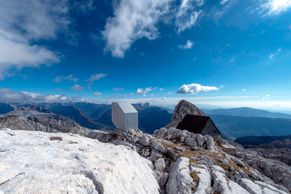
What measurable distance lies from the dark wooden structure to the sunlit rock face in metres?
47.2

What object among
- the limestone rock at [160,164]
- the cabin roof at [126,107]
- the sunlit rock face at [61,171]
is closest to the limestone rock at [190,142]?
the cabin roof at [126,107]

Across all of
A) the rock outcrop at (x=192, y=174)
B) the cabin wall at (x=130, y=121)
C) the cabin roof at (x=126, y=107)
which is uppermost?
the cabin roof at (x=126, y=107)

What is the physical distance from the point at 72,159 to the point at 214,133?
5759cm

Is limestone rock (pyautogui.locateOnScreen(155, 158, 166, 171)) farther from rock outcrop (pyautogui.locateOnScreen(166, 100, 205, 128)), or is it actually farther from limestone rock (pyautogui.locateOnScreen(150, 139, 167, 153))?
rock outcrop (pyautogui.locateOnScreen(166, 100, 205, 128))

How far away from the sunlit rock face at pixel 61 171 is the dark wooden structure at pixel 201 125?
47151 millimetres

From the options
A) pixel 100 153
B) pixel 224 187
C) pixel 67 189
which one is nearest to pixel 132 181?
pixel 100 153

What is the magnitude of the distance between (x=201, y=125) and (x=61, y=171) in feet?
185

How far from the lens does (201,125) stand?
64.6 metres

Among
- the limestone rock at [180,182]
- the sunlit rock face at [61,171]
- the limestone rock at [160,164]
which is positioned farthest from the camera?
the limestone rock at [160,164]

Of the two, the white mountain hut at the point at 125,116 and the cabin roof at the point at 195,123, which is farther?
the cabin roof at the point at 195,123

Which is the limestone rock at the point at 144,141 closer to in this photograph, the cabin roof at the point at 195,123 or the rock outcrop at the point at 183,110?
the cabin roof at the point at 195,123

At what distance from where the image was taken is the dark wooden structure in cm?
6334

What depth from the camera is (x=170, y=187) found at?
850 inches

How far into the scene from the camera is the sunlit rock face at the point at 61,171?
11.2m
